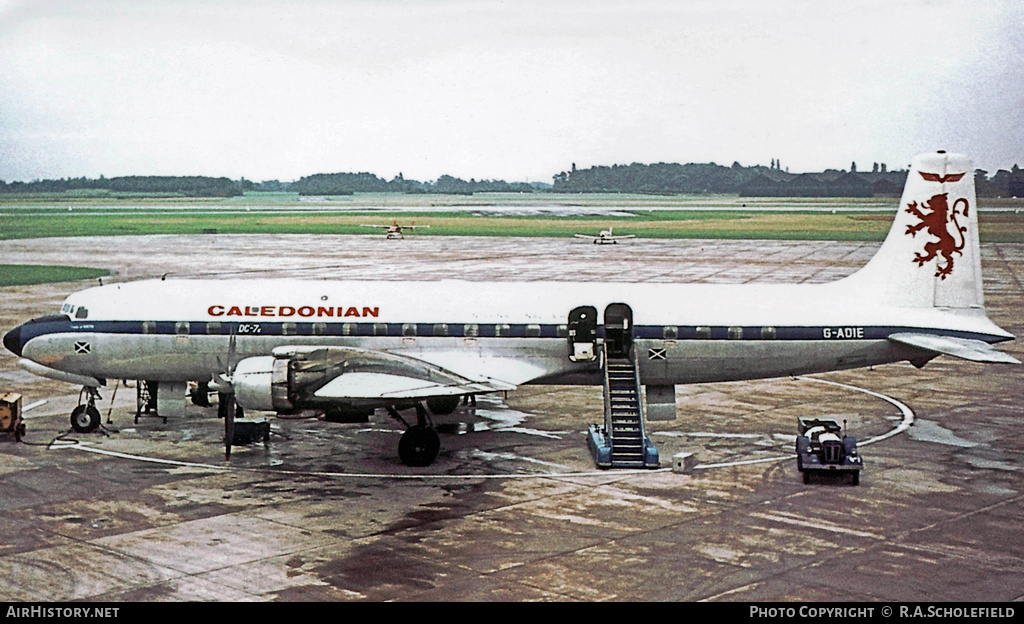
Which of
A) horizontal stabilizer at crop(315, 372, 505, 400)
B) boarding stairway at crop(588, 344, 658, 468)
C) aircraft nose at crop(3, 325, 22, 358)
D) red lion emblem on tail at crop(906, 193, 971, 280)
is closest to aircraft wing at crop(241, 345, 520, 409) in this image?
horizontal stabilizer at crop(315, 372, 505, 400)

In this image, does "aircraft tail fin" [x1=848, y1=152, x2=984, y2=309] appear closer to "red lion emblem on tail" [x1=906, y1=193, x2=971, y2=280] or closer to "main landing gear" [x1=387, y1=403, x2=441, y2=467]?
"red lion emblem on tail" [x1=906, y1=193, x2=971, y2=280]

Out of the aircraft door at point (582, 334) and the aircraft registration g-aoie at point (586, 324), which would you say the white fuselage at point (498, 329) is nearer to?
the aircraft registration g-aoie at point (586, 324)

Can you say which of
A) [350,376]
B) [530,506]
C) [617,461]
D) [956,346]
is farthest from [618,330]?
[956,346]

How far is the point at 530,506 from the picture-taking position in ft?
75.0

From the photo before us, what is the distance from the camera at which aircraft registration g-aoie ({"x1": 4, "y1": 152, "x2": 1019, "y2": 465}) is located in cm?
2853

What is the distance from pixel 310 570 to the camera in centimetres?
1873

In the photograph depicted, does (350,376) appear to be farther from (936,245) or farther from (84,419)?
(936,245)

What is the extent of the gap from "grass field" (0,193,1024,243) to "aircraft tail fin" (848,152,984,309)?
6427cm

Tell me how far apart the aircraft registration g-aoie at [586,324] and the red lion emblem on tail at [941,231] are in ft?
0.11

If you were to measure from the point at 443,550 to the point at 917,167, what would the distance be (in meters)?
17.5

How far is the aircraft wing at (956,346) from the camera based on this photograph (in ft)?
85.3

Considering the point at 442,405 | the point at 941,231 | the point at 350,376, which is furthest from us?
the point at 442,405

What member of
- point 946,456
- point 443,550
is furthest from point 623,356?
point 443,550

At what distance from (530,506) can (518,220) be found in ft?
404
